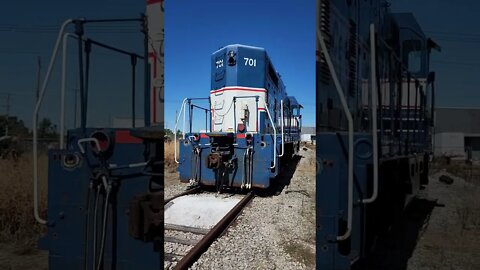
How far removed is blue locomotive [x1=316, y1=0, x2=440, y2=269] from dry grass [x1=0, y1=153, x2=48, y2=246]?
1.33 meters

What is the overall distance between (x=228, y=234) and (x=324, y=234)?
7.12ft

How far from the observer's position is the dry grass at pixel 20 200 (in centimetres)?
157

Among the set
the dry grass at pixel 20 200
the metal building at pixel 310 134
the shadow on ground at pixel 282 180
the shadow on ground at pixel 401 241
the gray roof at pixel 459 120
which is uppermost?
the gray roof at pixel 459 120

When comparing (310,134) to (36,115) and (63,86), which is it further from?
(36,115)

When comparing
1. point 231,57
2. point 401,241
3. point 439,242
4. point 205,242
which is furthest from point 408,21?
point 231,57

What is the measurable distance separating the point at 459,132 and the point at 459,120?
0.22 feet

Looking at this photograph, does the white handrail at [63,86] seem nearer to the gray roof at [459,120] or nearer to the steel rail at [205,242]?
the steel rail at [205,242]

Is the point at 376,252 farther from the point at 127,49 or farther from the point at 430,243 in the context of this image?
the point at 127,49

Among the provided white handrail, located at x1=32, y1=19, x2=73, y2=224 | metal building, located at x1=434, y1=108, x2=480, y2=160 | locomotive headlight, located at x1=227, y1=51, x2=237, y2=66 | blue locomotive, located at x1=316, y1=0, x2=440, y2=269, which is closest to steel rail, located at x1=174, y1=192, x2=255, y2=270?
white handrail, located at x1=32, y1=19, x2=73, y2=224

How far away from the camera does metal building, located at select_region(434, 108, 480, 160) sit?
5.50 ft

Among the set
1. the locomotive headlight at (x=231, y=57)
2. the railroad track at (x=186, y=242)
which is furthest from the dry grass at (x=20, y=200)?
the locomotive headlight at (x=231, y=57)

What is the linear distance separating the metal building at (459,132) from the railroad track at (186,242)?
199cm

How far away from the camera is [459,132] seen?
68.7 inches

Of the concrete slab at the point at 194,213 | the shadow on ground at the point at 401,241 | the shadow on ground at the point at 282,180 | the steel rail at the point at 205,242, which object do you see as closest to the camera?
the shadow on ground at the point at 401,241
